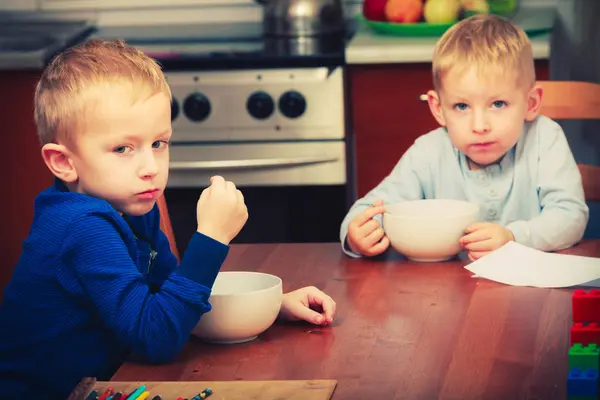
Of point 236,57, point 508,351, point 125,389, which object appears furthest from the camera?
point 236,57

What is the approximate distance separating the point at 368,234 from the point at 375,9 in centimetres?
151

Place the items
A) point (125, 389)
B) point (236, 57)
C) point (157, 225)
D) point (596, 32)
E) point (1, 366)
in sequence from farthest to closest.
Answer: point (596, 32) → point (236, 57) → point (157, 225) → point (1, 366) → point (125, 389)

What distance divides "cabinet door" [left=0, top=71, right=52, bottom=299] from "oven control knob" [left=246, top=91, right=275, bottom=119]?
2.04ft

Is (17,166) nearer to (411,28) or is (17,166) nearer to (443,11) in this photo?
(411,28)

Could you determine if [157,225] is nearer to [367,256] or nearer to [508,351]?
[367,256]

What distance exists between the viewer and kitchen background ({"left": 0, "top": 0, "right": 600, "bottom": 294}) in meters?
2.93

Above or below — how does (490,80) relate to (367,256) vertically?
above

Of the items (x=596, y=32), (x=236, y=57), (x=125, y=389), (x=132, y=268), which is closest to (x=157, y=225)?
(x=132, y=268)

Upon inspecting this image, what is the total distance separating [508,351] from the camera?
132 centimetres

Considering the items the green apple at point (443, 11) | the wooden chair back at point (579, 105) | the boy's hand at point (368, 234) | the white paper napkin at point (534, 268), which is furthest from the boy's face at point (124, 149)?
the green apple at point (443, 11)

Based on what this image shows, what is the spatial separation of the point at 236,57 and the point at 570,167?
1232 mm

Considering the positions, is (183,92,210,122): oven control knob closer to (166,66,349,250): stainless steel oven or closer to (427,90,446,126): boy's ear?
(166,66,349,250): stainless steel oven

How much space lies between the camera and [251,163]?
9.82ft

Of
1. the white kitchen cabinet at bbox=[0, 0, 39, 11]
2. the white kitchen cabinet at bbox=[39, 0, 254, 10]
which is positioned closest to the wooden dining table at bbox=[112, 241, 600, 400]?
the white kitchen cabinet at bbox=[39, 0, 254, 10]
